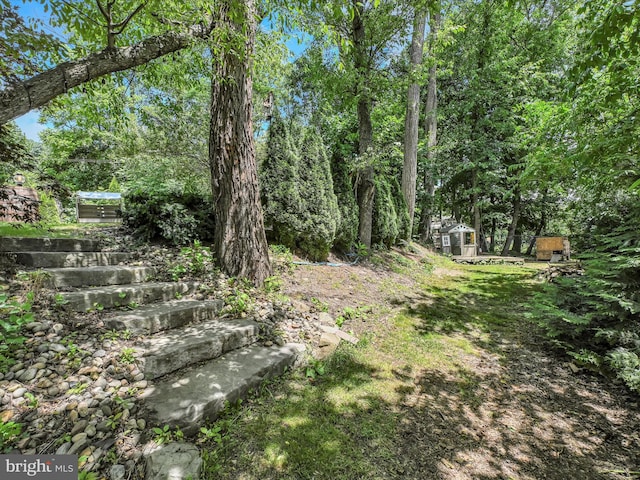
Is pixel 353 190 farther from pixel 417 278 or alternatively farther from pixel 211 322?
pixel 211 322

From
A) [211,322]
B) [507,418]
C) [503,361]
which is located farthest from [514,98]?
[211,322]

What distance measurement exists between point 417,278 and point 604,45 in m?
4.71

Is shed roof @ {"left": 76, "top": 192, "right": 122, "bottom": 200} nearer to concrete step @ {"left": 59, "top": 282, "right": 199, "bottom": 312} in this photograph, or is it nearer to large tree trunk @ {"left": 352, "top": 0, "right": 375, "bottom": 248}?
large tree trunk @ {"left": 352, "top": 0, "right": 375, "bottom": 248}

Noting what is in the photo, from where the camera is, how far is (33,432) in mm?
1381

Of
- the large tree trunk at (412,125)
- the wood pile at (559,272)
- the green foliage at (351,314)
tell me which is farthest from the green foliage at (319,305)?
the large tree trunk at (412,125)

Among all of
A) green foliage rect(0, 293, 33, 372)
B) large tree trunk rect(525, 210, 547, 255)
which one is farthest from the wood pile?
large tree trunk rect(525, 210, 547, 255)

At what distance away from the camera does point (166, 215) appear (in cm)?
392

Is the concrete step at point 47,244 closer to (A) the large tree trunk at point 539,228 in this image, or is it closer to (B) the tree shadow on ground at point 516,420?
(B) the tree shadow on ground at point 516,420

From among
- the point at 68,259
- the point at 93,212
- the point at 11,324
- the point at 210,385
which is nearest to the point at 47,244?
the point at 68,259

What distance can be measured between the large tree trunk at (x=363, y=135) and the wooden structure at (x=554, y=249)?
763 cm

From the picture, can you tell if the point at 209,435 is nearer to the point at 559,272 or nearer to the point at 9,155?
the point at 9,155

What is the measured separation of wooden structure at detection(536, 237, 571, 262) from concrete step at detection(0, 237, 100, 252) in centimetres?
1251

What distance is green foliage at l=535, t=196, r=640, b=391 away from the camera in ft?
8.52

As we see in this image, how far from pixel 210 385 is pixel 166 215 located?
2.78 meters
